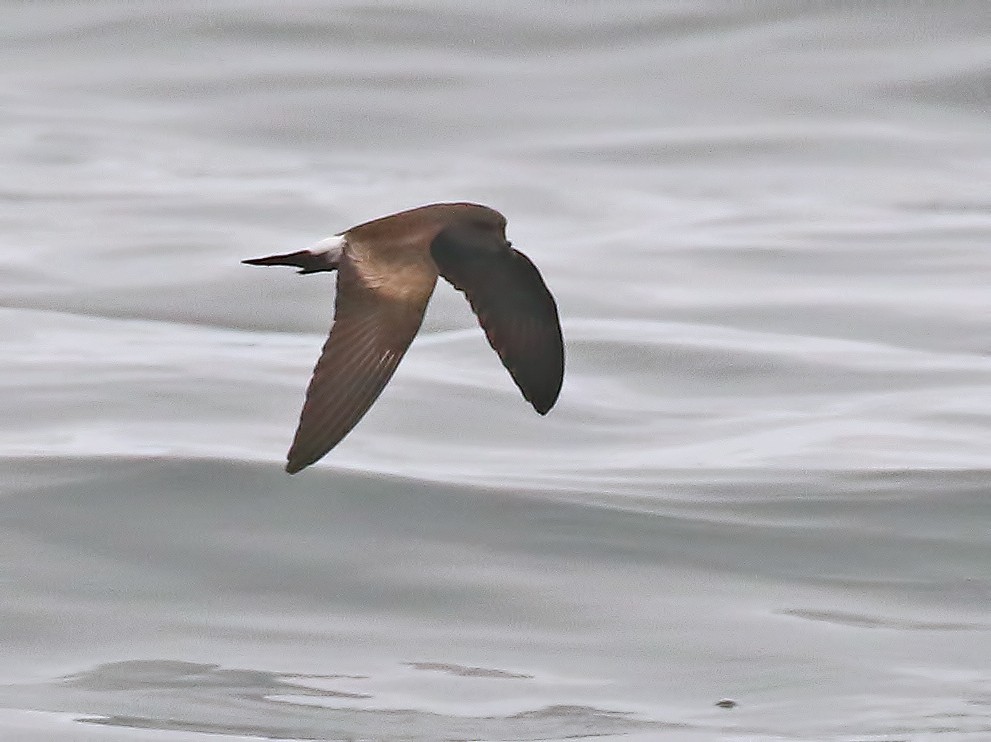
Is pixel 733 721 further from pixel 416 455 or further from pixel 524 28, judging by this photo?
pixel 524 28

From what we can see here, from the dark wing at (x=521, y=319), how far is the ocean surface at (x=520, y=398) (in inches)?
51.2

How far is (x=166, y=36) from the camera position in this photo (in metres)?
18.5

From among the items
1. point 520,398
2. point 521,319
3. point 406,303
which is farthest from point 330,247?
point 520,398

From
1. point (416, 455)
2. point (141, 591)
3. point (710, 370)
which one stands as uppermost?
point (710, 370)

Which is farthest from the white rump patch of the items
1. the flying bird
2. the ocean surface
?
the ocean surface

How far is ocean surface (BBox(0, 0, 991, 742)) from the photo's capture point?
636 cm

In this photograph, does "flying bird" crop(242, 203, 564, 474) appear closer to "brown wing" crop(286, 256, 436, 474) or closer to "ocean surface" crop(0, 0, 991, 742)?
"brown wing" crop(286, 256, 436, 474)

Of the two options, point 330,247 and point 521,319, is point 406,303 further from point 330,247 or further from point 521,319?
point 521,319

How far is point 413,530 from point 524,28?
11408 mm

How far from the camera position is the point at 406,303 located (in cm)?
530

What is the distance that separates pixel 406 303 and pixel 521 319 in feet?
1.85

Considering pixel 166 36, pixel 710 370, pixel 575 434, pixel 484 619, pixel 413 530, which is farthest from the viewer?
pixel 166 36

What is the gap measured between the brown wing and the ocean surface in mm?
961

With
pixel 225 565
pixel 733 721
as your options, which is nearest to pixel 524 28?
pixel 225 565
